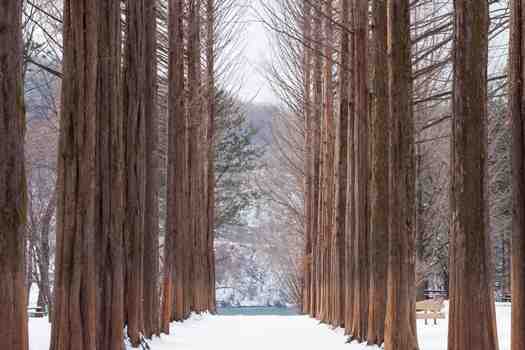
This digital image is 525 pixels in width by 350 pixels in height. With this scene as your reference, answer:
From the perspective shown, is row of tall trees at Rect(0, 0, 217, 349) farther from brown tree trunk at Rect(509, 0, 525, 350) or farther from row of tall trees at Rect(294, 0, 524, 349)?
brown tree trunk at Rect(509, 0, 525, 350)

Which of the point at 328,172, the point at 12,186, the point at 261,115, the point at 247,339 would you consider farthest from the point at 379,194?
the point at 261,115

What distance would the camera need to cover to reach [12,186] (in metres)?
5.70

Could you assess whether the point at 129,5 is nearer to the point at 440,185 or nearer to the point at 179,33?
the point at 179,33

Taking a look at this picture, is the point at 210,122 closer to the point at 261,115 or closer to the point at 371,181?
the point at 371,181

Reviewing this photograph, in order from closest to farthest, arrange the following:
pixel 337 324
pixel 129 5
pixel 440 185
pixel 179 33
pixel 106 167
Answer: pixel 106 167 → pixel 129 5 → pixel 179 33 → pixel 337 324 → pixel 440 185

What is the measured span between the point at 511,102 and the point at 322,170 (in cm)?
1589

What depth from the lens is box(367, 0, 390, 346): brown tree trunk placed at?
11047mm

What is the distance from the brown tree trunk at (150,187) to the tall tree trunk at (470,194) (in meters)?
5.59

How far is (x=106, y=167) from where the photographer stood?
26.8 ft

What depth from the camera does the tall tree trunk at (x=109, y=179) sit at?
26.3 ft

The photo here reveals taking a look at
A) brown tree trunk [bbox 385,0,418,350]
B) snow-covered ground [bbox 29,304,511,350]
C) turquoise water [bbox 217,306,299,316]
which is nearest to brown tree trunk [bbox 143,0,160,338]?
snow-covered ground [bbox 29,304,511,350]

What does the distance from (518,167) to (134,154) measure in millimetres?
5021

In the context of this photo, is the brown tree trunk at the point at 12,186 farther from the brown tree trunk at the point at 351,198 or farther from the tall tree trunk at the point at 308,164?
the tall tree trunk at the point at 308,164

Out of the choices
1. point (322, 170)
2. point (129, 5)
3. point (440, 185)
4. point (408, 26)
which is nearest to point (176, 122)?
point (129, 5)
